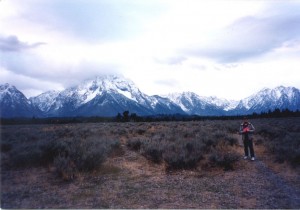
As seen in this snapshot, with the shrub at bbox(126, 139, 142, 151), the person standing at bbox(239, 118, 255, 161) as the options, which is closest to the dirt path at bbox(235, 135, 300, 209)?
the person standing at bbox(239, 118, 255, 161)

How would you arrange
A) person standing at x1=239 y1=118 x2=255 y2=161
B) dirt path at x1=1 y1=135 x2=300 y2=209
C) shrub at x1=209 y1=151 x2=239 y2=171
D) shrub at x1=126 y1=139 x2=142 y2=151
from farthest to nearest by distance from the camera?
1. shrub at x1=126 y1=139 x2=142 y2=151
2. person standing at x1=239 y1=118 x2=255 y2=161
3. shrub at x1=209 y1=151 x2=239 y2=171
4. dirt path at x1=1 y1=135 x2=300 y2=209

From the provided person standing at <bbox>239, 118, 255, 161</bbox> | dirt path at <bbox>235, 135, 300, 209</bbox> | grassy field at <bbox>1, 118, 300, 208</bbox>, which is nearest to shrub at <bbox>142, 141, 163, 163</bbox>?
grassy field at <bbox>1, 118, 300, 208</bbox>

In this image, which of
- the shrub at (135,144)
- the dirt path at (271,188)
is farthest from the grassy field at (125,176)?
the shrub at (135,144)

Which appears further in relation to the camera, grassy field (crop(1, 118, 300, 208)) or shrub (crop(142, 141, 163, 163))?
shrub (crop(142, 141, 163, 163))

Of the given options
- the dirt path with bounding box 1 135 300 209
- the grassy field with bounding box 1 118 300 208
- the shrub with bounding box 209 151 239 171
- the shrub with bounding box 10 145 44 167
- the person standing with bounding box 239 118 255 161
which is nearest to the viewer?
the dirt path with bounding box 1 135 300 209

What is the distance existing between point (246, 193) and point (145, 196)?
324 centimetres

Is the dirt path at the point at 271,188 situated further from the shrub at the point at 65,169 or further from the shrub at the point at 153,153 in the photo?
the shrub at the point at 65,169

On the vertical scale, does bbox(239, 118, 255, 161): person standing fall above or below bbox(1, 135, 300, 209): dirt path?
above

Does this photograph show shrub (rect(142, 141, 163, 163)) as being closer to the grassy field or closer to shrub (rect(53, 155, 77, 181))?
the grassy field

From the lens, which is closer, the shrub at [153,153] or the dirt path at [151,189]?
the dirt path at [151,189]

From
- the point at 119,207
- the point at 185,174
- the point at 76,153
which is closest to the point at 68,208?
the point at 119,207

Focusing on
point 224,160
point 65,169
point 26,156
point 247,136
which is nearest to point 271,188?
point 224,160

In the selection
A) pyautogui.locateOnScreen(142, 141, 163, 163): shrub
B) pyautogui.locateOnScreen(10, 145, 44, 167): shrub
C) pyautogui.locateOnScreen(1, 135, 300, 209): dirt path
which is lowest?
pyautogui.locateOnScreen(1, 135, 300, 209): dirt path

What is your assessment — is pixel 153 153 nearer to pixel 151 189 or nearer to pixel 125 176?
pixel 125 176
